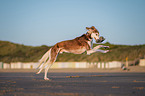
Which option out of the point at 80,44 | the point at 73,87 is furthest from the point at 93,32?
the point at 73,87

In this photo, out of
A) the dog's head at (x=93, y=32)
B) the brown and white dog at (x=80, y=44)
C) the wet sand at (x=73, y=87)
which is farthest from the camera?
the dog's head at (x=93, y=32)

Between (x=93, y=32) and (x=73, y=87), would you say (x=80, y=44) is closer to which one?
(x=93, y=32)

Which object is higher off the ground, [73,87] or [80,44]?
[80,44]

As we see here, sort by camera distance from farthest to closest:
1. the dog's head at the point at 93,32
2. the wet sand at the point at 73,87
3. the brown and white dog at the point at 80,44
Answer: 1. the dog's head at the point at 93,32
2. the brown and white dog at the point at 80,44
3. the wet sand at the point at 73,87

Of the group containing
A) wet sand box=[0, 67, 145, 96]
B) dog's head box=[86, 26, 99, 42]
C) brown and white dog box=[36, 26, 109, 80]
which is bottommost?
wet sand box=[0, 67, 145, 96]

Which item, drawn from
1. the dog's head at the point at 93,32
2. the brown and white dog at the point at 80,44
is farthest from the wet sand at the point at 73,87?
the dog's head at the point at 93,32

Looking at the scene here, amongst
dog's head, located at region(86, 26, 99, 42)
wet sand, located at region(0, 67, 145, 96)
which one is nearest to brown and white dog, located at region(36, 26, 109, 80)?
dog's head, located at region(86, 26, 99, 42)

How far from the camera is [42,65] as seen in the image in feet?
58.2

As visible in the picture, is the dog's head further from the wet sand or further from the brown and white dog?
the wet sand

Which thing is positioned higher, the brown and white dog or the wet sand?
the brown and white dog

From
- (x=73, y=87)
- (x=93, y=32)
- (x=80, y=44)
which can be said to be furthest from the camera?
(x=93, y=32)

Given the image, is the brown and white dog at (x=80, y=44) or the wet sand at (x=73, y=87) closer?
the wet sand at (x=73, y=87)

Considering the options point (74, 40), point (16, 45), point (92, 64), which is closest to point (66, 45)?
point (74, 40)

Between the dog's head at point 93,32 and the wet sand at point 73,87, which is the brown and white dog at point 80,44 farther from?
the wet sand at point 73,87
